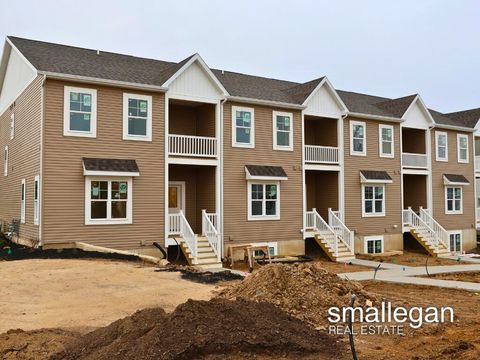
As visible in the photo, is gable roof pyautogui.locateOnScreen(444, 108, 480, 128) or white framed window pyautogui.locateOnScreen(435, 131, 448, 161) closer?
white framed window pyautogui.locateOnScreen(435, 131, 448, 161)

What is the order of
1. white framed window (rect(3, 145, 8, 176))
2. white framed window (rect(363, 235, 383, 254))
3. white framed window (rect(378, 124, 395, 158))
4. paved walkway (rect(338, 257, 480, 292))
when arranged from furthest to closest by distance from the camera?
white framed window (rect(378, 124, 395, 158))
white framed window (rect(363, 235, 383, 254))
white framed window (rect(3, 145, 8, 176))
paved walkway (rect(338, 257, 480, 292))

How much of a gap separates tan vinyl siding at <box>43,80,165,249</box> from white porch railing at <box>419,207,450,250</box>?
16.6 m

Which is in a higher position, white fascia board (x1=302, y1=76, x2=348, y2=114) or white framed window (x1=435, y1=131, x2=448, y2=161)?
white fascia board (x1=302, y1=76, x2=348, y2=114)

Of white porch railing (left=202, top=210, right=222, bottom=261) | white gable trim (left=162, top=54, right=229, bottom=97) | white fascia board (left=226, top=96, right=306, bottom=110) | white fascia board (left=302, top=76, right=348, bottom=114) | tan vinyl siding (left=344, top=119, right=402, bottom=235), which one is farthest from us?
tan vinyl siding (left=344, top=119, right=402, bottom=235)

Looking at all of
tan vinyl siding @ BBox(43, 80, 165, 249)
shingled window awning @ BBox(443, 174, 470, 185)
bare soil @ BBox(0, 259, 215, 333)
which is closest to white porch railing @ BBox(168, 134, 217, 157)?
tan vinyl siding @ BBox(43, 80, 165, 249)

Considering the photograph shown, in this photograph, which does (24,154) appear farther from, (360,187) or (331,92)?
(360,187)

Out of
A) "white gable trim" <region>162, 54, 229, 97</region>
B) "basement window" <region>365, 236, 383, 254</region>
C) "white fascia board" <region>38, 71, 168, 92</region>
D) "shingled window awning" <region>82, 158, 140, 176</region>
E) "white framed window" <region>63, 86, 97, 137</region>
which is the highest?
"white gable trim" <region>162, 54, 229, 97</region>

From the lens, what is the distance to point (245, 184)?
2064cm

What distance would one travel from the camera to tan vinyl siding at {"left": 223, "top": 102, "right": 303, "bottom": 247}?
794 inches

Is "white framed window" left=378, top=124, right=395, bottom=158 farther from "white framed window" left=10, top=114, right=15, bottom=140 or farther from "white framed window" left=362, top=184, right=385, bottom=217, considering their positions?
"white framed window" left=10, top=114, right=15, bottom=140

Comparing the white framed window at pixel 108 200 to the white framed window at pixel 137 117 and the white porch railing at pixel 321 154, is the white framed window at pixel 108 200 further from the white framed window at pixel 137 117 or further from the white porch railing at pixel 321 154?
the white porch railing at pixel 321 154

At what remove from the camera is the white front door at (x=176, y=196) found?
2097 cm

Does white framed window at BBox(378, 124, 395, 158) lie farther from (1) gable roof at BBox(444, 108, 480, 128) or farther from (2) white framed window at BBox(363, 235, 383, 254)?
(1) gable roof at BBox(444, 108, 480, 128)

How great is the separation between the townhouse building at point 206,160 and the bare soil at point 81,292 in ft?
9.17
